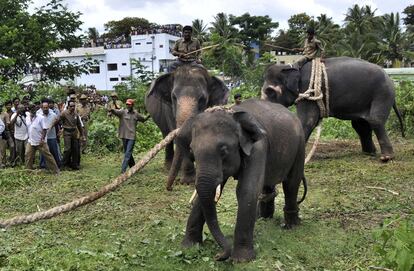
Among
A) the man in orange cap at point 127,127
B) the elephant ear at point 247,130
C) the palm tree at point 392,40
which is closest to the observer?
the elephant ear at point 247,130

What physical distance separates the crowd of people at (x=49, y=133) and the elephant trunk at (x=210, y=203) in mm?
5350

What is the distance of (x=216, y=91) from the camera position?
867 centimetres

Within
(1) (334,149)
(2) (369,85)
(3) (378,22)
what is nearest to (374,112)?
(2) (369,85)

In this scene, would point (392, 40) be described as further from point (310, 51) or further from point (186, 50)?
point (186, 50)

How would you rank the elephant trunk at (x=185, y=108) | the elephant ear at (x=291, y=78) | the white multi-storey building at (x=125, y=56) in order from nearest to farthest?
1. the elephant trunk at (x=185, y=108)
2. the elephant ear at (x=291, y=78)
3. the white multi-storey building at (x=125, y=56)

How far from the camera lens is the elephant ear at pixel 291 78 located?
9.80 meters

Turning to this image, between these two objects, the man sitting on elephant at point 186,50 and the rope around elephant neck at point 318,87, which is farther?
the rope around elephant neck at point 318,87

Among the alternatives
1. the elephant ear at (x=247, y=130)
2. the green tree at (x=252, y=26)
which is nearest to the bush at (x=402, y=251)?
the elephant ear at (x=247, y=130)

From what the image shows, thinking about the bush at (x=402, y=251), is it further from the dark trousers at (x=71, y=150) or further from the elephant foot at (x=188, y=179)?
the dark trousers at (x=71, y=150)

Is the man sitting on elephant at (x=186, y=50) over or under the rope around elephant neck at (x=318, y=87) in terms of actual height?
over

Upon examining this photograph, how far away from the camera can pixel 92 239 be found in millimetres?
6000

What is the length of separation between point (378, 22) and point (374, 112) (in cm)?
4096

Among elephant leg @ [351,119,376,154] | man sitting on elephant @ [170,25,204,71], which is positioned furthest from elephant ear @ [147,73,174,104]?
elephant leg @ [351,119,376,154]

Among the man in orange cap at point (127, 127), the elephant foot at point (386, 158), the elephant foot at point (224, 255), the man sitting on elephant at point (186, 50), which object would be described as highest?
the man sitting on elephant at point (186, 50)
